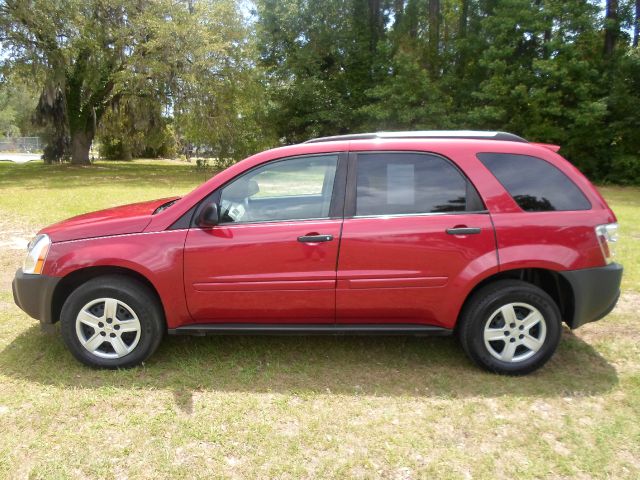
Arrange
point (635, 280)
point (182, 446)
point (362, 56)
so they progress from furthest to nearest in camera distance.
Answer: point (362, 56) < point (635, 280) < point (182, 446)

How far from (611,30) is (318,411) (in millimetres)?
25628

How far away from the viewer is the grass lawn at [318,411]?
266 centimetres

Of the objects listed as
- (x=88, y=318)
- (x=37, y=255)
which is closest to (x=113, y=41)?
(x=37, y=255)

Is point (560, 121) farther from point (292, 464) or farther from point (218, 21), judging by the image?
point (292, 464)

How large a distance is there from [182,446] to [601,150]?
77.4 feet

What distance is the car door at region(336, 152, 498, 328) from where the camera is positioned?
11.2 feet

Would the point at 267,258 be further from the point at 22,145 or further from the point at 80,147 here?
the point at 22,145

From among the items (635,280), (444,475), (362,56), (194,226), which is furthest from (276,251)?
(362,56)

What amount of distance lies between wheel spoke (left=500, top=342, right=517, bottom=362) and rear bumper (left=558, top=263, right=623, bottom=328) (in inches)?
19.9

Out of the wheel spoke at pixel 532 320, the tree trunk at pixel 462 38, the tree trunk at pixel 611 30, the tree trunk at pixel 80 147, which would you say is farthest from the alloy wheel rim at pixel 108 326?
the tree trunk at pixel 80 147

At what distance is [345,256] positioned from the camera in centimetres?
343

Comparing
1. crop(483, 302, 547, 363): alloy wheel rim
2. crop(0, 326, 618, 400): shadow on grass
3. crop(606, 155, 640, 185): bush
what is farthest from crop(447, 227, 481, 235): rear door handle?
crop(606, 155, 640, 185): bush

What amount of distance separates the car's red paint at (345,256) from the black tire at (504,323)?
0.14 metres

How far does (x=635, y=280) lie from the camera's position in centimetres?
594
